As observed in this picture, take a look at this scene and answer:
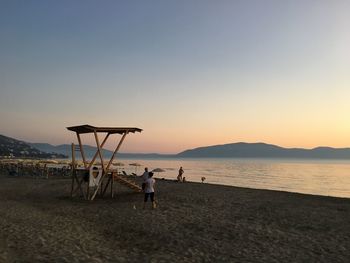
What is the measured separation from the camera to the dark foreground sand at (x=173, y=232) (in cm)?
1008

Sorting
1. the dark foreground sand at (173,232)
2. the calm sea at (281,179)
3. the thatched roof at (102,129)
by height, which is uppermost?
the thatched roof at (102,129)

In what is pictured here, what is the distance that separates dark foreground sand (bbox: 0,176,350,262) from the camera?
10078 mm

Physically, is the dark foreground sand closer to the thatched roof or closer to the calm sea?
the thatched roof

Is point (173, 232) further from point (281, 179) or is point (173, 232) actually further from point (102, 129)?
point (281, 179)

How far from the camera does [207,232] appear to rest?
1314 centimetres

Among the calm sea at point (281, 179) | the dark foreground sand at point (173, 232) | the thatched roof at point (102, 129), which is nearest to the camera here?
the dark foreground sand at point (173, 232)

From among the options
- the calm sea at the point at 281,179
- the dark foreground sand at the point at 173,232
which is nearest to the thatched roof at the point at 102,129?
the dark foreground sand at the point at 173,232

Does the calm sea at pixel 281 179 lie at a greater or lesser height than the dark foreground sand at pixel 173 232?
greater

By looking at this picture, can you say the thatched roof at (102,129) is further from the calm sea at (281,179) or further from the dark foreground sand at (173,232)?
the calm sea at (281,179)

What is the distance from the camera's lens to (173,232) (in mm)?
13016

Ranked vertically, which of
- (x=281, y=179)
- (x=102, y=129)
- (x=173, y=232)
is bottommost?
(x=173, y=232)

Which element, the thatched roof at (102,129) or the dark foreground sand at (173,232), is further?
the thatched roof at (102,129)

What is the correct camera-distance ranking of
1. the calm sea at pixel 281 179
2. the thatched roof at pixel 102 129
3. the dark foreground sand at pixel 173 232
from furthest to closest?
1. the calm sea at pixel 281 179
2. the thatched roof at pixel 102 129
3. the dark foreground sand at pixel 173 232

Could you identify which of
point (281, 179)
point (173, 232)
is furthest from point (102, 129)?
point (281, 179)
